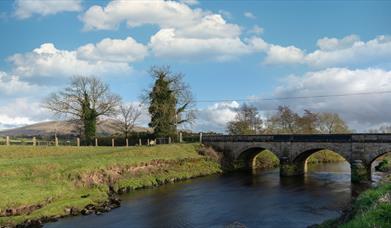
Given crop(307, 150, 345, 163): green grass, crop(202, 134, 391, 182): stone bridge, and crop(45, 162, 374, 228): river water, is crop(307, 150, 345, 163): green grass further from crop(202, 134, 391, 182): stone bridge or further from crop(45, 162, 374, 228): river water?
crop(45, 162, 374, 228): river water

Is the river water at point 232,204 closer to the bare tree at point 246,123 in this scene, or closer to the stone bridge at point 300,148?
Result: the stone bridge at point 300,148

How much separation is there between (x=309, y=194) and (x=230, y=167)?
2544cm

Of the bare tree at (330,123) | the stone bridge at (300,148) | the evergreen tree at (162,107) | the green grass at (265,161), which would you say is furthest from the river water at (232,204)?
the bare tree at (330,123)

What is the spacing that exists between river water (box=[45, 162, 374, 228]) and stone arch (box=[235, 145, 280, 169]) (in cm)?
1184

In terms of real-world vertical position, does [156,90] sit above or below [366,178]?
above

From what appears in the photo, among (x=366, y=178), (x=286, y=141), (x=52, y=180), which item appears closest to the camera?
(x=52, y=180)

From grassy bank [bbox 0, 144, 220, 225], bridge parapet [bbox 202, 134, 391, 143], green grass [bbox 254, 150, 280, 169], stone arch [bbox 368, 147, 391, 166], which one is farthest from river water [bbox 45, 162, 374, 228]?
green grass [bbox 254, 150, 280, 169]

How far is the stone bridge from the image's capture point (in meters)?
50.3

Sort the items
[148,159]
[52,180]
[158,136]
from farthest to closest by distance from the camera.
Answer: [158,136] → [148,159] → [52,180]

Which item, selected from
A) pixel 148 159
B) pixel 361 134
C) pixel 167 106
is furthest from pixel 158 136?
pixel 361 134

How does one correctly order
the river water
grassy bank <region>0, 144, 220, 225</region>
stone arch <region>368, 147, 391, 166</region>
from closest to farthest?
the river water < grassy bank <region>0, 144, 220, 225</region> < stone arch <region>368, 147, 391, 166</region>

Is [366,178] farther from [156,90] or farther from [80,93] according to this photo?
[80,93]

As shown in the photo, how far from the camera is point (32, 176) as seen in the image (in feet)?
132

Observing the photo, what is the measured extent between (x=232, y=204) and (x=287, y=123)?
73798 millimetres
